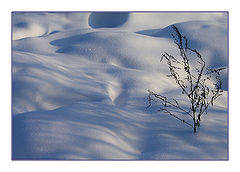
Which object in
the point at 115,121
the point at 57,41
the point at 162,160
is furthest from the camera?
the point at 57,41

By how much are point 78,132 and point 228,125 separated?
1.13 m

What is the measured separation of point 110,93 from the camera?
2984 mm

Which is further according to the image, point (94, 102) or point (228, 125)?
point (94, 102)

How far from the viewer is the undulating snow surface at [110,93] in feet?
7.28

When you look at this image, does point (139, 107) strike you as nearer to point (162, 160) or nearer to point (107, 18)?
point (162, 160)

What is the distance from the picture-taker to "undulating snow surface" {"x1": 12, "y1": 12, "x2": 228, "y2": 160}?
87.4 inches

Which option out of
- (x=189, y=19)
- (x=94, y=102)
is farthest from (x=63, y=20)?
(x=94, y=102)

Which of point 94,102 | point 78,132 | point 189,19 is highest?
point 189,19

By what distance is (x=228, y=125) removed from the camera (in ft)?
8.12

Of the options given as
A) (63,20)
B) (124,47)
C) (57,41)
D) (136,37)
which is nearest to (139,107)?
(124,47)

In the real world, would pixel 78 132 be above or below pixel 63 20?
below

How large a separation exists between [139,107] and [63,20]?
9.91ft

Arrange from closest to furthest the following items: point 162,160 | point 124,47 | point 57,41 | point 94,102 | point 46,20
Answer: point 162,160
point 94,102
point 124,47
point 57,41
point 46,20

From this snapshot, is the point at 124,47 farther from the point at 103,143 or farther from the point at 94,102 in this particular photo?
the point at 103,143
